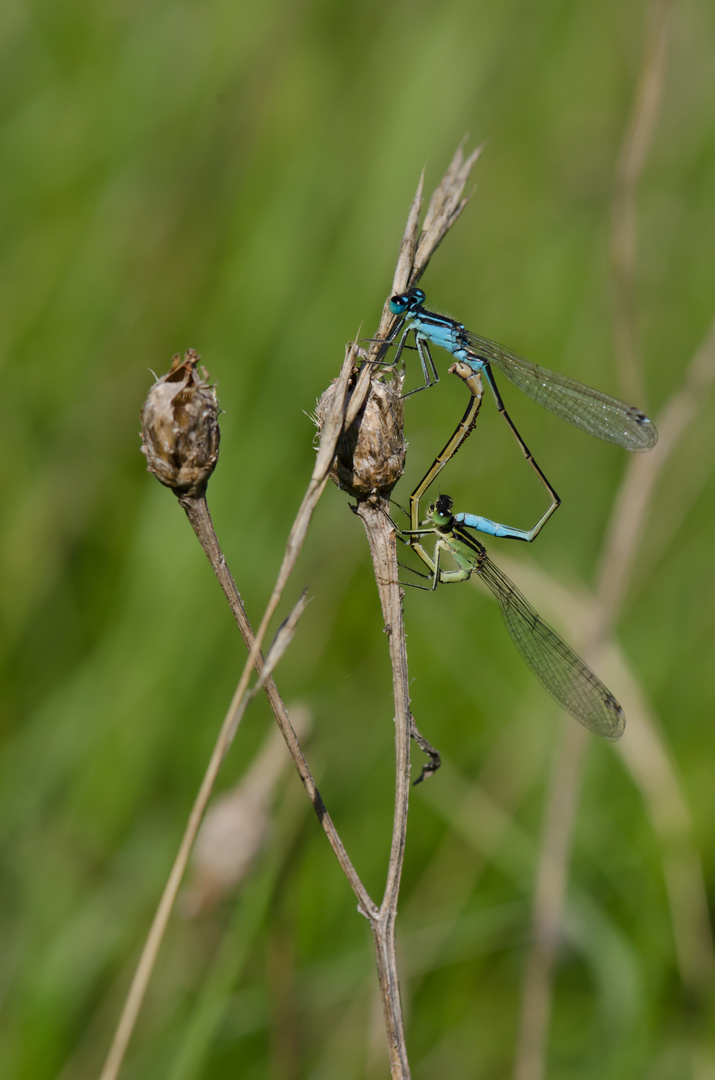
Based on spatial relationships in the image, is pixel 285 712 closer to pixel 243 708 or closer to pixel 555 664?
pixel 243 708

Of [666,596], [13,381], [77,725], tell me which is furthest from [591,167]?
[77,725]

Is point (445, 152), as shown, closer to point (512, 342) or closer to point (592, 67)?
point (512, 342)

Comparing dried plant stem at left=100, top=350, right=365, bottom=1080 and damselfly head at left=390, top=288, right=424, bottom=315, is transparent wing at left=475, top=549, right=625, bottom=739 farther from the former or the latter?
dried plant stem at left=100, top=350, right=365, bottom=1080

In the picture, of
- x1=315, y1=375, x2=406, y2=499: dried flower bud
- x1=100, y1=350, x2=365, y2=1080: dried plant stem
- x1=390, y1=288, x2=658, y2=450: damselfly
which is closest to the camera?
x1=100, y1=350, x2=365, y2=1080: dried plant stem

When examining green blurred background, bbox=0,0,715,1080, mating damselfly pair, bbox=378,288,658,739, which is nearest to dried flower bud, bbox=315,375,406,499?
mating damselfly pair, bbox=378,288,658,739

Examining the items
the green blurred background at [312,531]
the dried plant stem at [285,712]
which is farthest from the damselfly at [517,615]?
the dried plant stem at [285,712]

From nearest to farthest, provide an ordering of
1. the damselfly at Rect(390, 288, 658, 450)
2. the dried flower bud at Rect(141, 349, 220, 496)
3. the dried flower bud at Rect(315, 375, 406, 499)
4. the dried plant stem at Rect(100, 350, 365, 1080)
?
the dried plant stem at Rect(100, 350, 365, 1080), the dried flower bud at Rect(141, 349, 220, 496), the dried flower bud at Rect(315, 375, 406, 499), the damselfly at Rect(390, 288, 658, 450)

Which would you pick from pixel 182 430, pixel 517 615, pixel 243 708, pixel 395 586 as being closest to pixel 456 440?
pixel 517 615

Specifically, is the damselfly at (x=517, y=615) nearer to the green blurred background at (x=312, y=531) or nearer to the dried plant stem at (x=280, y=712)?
the green blurred background at (x=312, y=531)
